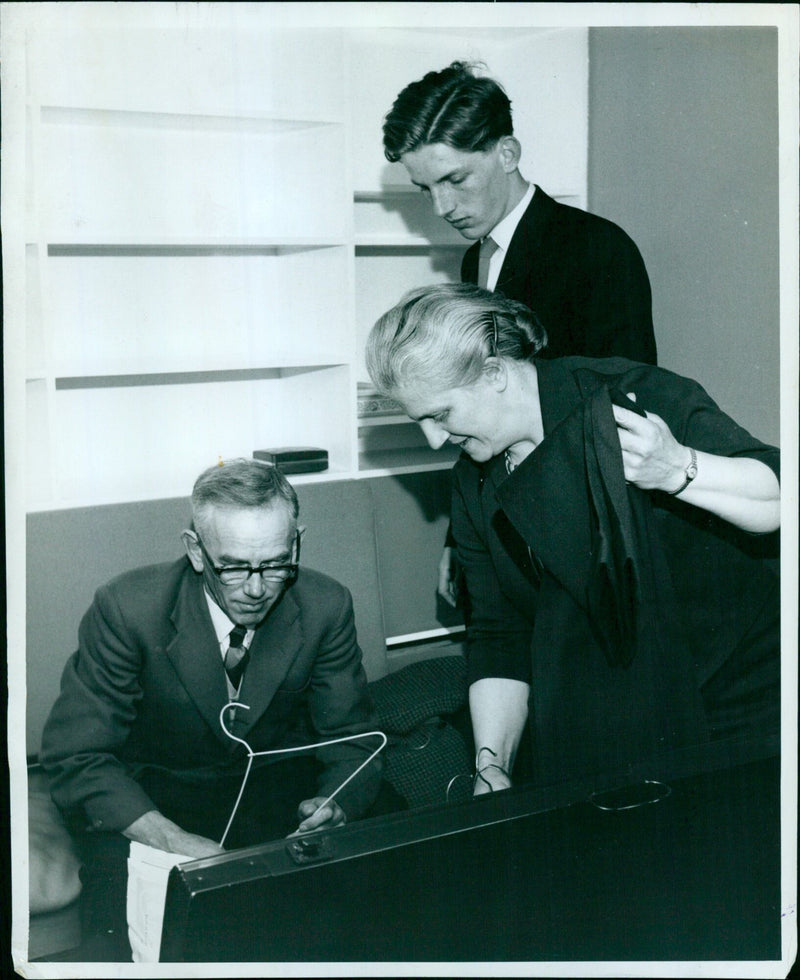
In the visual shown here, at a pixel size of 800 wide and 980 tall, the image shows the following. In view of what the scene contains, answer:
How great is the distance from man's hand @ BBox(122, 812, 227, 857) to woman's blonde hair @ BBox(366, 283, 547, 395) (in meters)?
0.88

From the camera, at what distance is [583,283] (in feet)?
6.49

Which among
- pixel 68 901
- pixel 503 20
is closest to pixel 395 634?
pixel 68 901

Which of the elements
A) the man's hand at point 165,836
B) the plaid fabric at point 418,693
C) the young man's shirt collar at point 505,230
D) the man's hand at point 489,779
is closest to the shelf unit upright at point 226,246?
the young man's shirt collar at point 505,230

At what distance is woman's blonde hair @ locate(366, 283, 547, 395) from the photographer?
1540mm

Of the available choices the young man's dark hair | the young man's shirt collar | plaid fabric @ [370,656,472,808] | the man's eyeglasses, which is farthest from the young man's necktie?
the young man's dark hair

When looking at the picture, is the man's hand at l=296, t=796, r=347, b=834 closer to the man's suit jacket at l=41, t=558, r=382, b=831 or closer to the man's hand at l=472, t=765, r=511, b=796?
the man's suit jacket at l=41, t=558, r=382, b=831

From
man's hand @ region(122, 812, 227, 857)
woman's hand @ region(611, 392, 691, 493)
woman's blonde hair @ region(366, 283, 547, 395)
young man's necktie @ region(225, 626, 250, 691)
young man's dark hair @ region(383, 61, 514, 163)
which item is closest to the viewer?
woman's hand @ region(611, 392, 691, 493)

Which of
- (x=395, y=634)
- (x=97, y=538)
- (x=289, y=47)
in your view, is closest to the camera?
(x=97, y=538)

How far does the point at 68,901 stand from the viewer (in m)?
1.60

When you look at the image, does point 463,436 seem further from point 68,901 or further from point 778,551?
point 68,901

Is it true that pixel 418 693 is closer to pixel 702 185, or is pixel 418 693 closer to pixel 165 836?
pixel 165 836

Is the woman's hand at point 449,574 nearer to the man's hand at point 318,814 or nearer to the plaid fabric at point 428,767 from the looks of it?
the plaid fabric at point 428,767

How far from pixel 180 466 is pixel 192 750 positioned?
23.9 inches

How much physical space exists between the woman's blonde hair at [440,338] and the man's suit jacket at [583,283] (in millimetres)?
408
